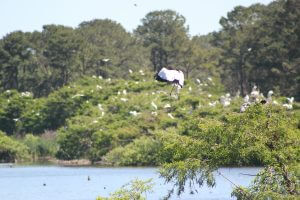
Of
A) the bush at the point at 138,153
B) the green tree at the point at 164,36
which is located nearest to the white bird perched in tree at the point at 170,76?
the bush at the point at 138,153

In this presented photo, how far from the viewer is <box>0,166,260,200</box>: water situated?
1361 inches

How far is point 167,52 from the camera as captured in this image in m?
77.8

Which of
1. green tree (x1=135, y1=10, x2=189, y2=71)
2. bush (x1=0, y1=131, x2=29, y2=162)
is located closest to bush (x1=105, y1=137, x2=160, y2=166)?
bush (x1=0, y1=131, x2=29, y2=162)

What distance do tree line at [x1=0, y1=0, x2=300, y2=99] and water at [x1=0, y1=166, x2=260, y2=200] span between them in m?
20.1

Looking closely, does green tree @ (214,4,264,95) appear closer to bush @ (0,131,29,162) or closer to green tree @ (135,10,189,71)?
green tree @ (135,10,189,71)

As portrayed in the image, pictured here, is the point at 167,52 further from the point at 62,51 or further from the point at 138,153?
the point at 138,153

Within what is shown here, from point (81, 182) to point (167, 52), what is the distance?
37.9 meters

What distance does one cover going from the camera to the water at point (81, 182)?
113 ft

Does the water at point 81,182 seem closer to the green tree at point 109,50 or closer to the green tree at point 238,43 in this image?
the green tree at point 238,43

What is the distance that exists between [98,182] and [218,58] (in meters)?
37.3

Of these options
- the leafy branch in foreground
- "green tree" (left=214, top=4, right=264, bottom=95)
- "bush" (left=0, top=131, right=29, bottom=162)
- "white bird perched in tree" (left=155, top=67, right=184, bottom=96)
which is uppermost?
"green tree" (left=214, top=4, right=264, bottom=95)

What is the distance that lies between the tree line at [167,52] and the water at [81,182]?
2008 cm

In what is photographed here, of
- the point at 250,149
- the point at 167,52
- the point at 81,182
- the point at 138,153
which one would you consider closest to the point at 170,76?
the point at 250,149

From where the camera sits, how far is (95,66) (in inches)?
3297
